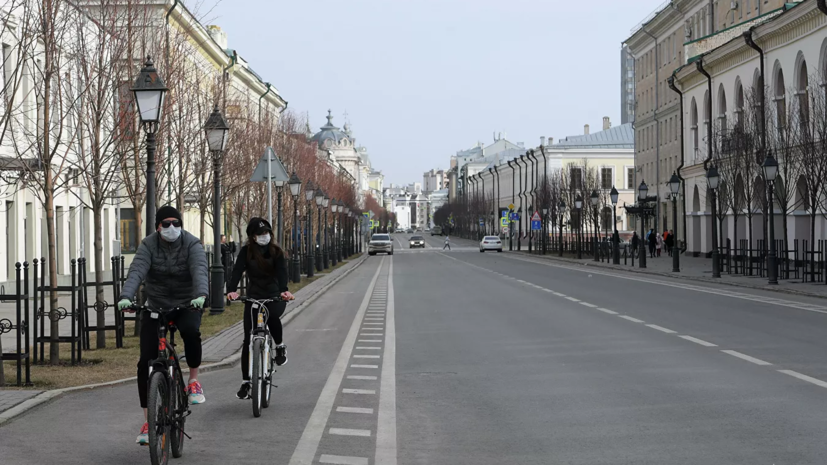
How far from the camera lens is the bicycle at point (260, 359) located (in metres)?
9.48

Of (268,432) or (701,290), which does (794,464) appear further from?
(701,290)

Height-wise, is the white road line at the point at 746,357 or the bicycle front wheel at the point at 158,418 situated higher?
the bicycle front wheel at the point at 158,418

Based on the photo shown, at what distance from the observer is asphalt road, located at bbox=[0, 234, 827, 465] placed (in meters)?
7.76

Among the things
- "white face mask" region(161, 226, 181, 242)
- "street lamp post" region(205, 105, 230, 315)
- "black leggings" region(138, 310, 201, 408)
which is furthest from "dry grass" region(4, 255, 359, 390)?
"street lamp post" region(205, 105, 230, 315)

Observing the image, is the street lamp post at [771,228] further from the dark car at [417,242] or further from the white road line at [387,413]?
the dark car at [417,242]

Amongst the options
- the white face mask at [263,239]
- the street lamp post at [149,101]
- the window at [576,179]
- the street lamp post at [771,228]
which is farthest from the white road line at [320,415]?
the window at [576,179]

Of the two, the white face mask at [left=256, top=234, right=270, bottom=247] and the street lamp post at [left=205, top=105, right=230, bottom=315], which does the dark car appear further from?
the white face mask at [left=256, top=234, right=270, bottom=247]

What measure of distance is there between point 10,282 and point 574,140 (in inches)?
3942

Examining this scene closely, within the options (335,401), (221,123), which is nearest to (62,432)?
(335,401)

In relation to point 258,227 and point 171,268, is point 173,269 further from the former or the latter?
point 258,227

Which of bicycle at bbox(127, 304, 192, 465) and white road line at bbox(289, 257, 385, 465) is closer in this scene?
bicycle at bbox(127, 304, 192, 465)

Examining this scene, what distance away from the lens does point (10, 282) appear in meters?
31.4

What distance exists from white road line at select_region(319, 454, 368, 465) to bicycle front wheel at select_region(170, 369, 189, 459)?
3.28 feet

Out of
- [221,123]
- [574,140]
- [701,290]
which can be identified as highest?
[574,140]
